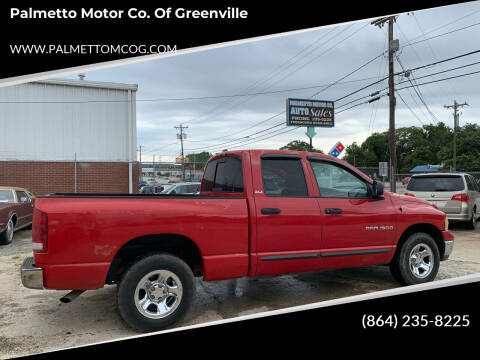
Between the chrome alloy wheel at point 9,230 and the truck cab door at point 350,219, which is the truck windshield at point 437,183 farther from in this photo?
the chrome alloy wheel at point 9,230

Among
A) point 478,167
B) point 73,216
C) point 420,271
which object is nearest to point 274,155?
point 73,216

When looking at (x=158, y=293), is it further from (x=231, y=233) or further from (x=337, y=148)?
(x=337, y=148)

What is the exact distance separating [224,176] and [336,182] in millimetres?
1526

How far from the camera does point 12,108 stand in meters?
15.1

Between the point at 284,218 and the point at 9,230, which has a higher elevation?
the point at 284,218

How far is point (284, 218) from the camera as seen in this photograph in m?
4.69

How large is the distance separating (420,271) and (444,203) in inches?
242

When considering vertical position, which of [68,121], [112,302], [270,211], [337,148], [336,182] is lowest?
[112,302]

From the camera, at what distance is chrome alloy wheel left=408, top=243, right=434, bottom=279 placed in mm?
5617

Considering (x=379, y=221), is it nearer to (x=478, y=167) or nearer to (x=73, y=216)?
(x=73, y=216)

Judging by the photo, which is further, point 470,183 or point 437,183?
point 470,183

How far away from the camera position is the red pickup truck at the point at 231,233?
3871 millimetres

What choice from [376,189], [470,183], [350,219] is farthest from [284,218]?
[470,183]

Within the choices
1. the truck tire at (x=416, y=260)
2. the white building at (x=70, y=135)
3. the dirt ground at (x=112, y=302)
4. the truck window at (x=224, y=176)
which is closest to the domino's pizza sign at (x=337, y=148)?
the white building at (x=70, y=135)
